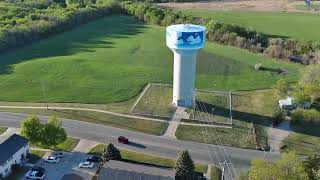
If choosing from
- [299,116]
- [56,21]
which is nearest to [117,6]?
[56,21]

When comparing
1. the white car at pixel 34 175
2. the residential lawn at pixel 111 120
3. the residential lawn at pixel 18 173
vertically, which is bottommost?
the residential lawn at pixel 18 173

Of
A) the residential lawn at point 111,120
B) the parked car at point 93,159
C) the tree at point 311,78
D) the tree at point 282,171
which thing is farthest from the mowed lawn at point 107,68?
the tree at point 282,171

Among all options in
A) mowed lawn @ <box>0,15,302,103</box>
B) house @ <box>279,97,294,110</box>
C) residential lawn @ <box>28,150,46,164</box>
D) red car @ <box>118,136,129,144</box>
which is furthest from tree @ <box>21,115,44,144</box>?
house @ <box>279,97,294,110</box>

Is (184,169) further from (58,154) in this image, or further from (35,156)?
(35,156)

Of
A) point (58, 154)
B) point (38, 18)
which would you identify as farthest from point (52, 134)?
point (38, 18)

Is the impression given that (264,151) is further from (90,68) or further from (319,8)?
(319,8)

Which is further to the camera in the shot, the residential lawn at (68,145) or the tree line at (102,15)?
the tree line at (102,15)

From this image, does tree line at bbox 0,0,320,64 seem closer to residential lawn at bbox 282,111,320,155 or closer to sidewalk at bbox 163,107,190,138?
residential lawn at bbox 282,111,320,155

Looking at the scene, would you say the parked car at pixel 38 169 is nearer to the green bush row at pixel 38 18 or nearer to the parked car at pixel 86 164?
the parked car at pixel 86 164
